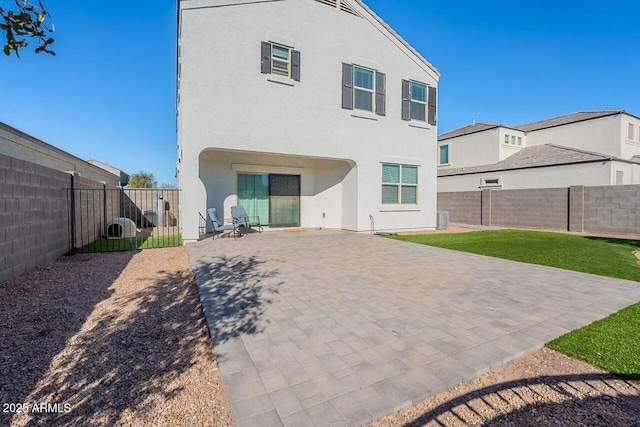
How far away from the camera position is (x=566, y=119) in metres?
21.8

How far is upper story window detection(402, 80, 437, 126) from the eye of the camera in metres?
12.3

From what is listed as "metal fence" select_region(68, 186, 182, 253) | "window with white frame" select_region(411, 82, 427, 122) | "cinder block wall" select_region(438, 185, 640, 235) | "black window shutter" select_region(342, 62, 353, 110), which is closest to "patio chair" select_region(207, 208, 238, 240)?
"metal fence" select_region(68, 186, 182, 253)

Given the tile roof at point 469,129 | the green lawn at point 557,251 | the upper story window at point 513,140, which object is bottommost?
the green lawn at point 557,251

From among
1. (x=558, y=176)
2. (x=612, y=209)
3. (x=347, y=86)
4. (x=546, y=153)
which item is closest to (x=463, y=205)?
(x=558, y=176)

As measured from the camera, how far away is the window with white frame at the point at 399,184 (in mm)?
12125

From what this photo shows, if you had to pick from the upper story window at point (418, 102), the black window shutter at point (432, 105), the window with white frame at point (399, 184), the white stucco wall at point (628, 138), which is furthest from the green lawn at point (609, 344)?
the white stucco wall at point (628, 138)

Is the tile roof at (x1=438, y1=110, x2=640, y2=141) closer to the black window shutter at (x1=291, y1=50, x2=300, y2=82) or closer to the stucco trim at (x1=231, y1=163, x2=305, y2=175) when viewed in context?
the stucco trim at (x1=231, y1=163, x2=305, y2=175)

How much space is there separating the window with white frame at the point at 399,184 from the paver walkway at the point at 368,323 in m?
5.83

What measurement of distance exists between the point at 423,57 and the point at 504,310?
39.8 ft

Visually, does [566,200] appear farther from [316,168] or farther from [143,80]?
[143,80]

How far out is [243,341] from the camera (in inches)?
116

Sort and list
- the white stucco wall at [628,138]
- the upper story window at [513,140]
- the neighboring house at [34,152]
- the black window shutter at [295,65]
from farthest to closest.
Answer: the upper story window at [513,140] → the white stucco wall at [628,138] → the black window shutter at [295,65] → the neighboring house at [34,152]

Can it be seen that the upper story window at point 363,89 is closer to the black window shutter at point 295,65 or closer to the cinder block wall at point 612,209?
the black window shutter at point 295,65

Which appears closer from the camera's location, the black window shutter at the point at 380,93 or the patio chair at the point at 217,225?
the patio chair at the point at 217,225
